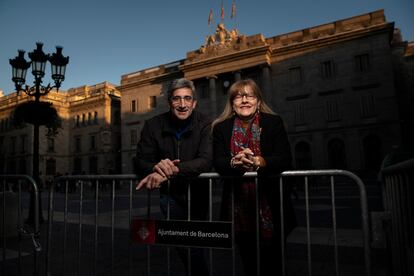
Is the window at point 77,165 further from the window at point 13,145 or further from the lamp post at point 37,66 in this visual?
the lamp post at point 37,66

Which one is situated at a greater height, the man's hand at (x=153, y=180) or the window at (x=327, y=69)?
the window at (x=327, y=69)

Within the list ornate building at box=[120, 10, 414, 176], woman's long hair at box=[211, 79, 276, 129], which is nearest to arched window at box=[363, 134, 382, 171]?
ornate building at box=[120, 10, 414, 176]

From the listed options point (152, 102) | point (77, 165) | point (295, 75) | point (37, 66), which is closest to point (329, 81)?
point (295, 75)

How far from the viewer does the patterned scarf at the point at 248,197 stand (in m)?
2.42

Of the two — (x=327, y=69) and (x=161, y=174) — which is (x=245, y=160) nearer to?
Result: (x=161, y=174)

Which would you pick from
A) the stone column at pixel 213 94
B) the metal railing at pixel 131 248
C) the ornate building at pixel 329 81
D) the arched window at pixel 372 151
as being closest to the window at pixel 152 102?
the ornate building at pixel 329 81

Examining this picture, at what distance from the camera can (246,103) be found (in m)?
2.69

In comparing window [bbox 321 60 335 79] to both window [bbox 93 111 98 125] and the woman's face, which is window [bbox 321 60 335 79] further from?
window [bbox 93 111 98 125]

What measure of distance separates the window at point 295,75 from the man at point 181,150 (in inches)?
1076

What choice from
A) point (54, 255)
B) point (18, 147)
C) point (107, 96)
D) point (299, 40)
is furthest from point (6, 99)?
point (54, 255)

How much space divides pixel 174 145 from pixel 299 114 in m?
27.0

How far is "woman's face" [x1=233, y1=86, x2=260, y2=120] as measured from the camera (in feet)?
8.82

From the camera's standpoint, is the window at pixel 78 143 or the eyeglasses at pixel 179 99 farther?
the window at pixel 78 143

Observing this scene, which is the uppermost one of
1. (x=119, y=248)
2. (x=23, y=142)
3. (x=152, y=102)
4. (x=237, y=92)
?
(x=152, y=102)
